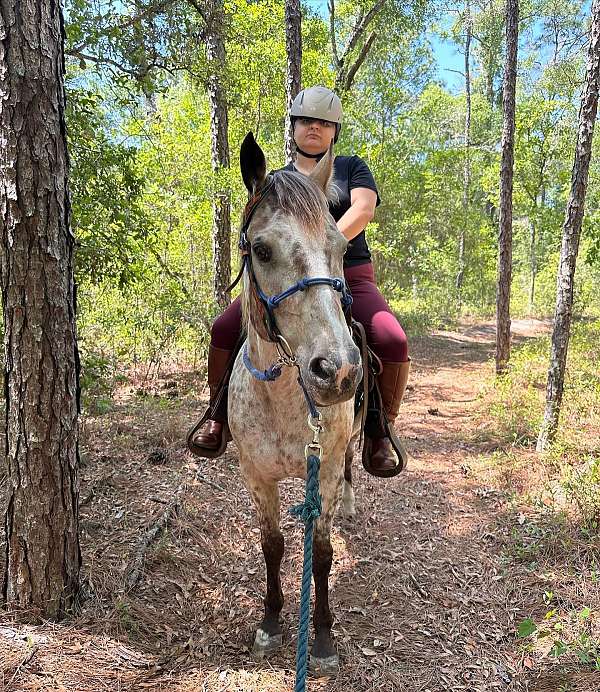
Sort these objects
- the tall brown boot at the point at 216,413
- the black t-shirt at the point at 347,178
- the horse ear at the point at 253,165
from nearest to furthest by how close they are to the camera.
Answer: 1. the horse ear at the point at 253,165
2. the black t-shirt at the point at 347,178
3. the tall brown boot at the point at 216,413

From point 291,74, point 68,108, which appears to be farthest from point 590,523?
point 291,74

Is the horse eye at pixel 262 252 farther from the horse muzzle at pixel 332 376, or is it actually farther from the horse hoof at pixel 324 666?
the horse hoof at pixel 324 666

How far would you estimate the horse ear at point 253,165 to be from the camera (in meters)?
2.40

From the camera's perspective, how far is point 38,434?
297cm

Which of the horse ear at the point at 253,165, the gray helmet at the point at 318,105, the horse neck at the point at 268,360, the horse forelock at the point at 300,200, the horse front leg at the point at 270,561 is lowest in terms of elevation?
the horse front leg at the point at 270,561

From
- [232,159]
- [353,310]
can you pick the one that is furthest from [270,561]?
[232,159]

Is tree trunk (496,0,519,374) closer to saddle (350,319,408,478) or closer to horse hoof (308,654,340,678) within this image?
saddle (350,319,408,478)

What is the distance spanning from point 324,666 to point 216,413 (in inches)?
70.6

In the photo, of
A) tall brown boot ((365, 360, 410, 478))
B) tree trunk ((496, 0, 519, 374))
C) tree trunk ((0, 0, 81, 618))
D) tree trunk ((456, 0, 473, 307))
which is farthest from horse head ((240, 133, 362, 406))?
tree trunk ((456, 0, 473, 307))

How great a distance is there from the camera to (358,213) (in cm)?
313

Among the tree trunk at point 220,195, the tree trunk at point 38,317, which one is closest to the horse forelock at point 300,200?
the tree trunk at point 38,317

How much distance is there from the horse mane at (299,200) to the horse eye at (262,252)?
0.19m

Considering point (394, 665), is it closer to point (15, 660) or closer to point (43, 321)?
point (15, 660)

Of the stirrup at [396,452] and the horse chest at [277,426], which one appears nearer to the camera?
the horse chest at [277,426]
